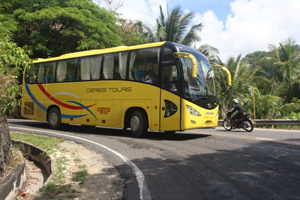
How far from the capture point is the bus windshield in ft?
30.7

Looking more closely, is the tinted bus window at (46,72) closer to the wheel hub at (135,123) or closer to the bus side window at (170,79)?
the wheel hub at (135,123)

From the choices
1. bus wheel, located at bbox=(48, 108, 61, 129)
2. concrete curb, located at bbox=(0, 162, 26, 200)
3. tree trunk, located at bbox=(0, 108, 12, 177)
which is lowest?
concrete curb, located at bbox=(0, 162, 26, 200)

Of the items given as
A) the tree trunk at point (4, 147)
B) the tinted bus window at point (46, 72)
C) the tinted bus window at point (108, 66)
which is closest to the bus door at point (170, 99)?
the tinted bus window at point (108, 66)

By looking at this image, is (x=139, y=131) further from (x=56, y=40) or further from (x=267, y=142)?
(x=56, y=40)

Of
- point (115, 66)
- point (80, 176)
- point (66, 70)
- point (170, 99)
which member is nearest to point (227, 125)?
point (170, 99)

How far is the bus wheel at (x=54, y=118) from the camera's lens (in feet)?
44.9

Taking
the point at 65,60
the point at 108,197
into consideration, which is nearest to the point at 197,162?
the point at 108,197

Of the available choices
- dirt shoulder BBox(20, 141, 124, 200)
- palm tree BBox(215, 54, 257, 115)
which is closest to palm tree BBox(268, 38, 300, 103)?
palm tree BBox(215, 54, 257, 115)

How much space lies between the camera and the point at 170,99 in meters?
9.49

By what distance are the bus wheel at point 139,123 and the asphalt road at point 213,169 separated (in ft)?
5.85

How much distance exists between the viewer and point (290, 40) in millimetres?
28156

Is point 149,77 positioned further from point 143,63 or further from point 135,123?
point 135,123

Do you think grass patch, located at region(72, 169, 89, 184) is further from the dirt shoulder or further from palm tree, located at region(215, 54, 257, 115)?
palm tree, located at region(215, 54, 257, 115)

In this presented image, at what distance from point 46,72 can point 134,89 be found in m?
6.31
